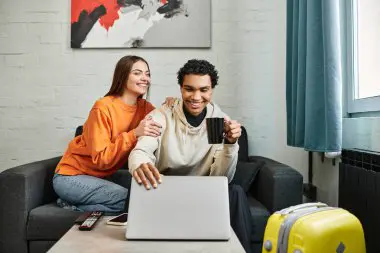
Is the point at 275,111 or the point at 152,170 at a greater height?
the point at 275,111

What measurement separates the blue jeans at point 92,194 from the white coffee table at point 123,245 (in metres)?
0.69

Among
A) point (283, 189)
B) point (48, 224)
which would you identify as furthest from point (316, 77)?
point (48, 224)

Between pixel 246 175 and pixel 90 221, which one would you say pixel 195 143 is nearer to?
pixel 246 175

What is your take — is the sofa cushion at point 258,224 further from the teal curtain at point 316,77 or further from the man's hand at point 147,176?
the man's hand at point 147,176

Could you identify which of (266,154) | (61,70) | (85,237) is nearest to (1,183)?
(85,237)

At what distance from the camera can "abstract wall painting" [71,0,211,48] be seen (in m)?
2.61

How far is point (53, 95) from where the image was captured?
2.66 metres

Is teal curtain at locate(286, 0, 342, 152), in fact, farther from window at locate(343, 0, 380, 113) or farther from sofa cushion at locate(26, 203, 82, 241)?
sofa cushion at locate(26, 203, 82, 241)

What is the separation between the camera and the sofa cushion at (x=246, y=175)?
2.10 m

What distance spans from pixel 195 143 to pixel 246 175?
46 cm

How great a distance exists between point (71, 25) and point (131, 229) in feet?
6.20

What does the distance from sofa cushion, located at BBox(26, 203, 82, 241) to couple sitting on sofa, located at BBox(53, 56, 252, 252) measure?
3.7 inches

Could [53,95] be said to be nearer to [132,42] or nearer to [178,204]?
[132,42]

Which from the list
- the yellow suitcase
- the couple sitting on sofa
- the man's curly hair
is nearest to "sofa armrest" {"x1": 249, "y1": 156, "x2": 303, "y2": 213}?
the couple sitting on sofa
